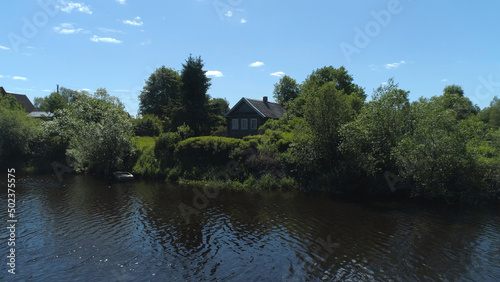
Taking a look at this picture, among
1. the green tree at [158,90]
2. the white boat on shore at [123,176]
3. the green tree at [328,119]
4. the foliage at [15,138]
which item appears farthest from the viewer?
the green tree at [158,90]

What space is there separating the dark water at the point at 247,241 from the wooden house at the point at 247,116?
74.6 ft

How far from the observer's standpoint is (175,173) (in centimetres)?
2817

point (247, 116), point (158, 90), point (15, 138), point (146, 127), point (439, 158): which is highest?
point (158, 90)

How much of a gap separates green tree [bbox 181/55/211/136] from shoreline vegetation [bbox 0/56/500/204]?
12cm

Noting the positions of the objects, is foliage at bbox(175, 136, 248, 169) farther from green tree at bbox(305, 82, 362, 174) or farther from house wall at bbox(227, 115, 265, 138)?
house wall at bbox(227, 115, 265, 138)

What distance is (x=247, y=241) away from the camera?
12492 millimetres

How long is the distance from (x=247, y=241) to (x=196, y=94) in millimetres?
28750

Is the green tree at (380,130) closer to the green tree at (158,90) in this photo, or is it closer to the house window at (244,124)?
the house window at (244,124)

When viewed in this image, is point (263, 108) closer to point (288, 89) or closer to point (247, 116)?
point (247, 116)

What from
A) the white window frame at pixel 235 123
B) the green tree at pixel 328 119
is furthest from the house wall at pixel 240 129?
the green tree at pixel 328 119

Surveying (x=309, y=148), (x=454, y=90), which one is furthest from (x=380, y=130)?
(x=454, y=90)

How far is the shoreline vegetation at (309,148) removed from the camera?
18.1 m

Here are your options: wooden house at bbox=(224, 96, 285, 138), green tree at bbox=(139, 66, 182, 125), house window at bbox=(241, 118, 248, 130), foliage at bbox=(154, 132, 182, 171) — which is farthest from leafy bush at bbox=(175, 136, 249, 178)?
green tree at bbox=(139, 66, 182, 125)

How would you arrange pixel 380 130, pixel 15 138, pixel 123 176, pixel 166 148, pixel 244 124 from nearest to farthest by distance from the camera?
pixel 380 130 < pixel 123 176 < pixel 166 148 < pixel 15 138 < pixel 244 124
